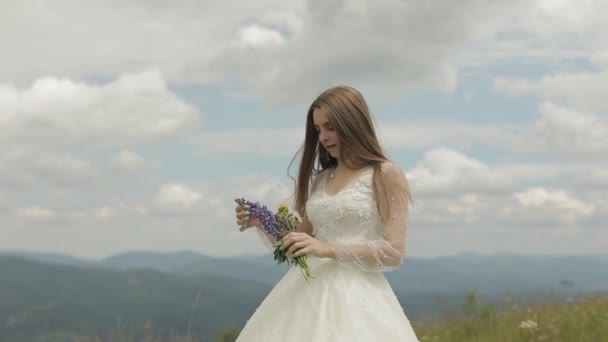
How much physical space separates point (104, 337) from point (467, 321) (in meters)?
5.93

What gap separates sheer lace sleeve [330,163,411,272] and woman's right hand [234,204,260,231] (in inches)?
32.1

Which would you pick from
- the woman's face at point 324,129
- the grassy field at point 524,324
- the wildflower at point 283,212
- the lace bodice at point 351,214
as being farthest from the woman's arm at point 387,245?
the grassy field at point 524,324

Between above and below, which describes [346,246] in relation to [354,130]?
below

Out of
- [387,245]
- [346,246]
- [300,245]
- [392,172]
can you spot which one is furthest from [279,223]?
[392,172]

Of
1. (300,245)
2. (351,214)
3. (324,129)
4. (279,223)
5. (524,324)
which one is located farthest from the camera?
(524,324)

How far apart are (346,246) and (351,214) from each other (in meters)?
0.37

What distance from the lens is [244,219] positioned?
636 cm

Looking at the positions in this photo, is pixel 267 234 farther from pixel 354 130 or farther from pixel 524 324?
pixel 524 324

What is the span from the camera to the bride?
5.81m

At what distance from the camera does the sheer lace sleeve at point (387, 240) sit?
19.8 ft

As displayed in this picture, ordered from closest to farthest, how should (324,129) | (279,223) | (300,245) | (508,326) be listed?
(300,245), (279,223), (324,129), (508,326)

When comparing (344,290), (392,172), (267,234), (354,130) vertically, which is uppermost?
(354,130)

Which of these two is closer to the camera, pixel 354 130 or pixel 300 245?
pixel 300 245

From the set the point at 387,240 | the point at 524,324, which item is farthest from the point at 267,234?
the point at 524,324
